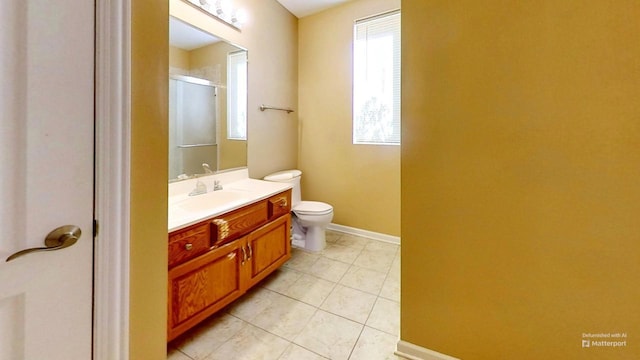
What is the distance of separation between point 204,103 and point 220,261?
1.26m

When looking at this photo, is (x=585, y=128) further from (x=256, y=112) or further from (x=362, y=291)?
(x=256, y=112)

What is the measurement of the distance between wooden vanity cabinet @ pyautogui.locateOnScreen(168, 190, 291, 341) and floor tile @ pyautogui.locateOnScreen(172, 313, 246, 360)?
0.14 metres

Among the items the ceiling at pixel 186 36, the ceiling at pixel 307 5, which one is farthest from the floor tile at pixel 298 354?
the ceiling at pixel 307 5

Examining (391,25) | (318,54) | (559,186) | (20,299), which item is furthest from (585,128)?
(318,54)

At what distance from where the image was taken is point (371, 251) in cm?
278

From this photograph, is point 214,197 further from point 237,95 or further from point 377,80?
point 377,80

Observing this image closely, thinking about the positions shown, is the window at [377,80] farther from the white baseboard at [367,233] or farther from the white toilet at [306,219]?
the white baseboard at [367,233]

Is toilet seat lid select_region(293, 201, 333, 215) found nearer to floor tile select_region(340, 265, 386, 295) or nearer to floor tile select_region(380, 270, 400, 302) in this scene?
floor tile select_region(340, 265, 386, 295)

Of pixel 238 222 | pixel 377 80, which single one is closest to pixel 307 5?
pixel 377 80

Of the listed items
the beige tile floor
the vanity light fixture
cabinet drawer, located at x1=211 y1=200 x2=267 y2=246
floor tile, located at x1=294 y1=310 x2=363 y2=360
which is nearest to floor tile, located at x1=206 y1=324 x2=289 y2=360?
the beige tile floor

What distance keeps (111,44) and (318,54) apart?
111 inches

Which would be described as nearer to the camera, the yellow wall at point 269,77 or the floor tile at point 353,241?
the yellow wall at point 269,77

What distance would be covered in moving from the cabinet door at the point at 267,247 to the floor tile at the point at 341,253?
0.58 m

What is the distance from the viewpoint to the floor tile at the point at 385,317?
5.35 feet
